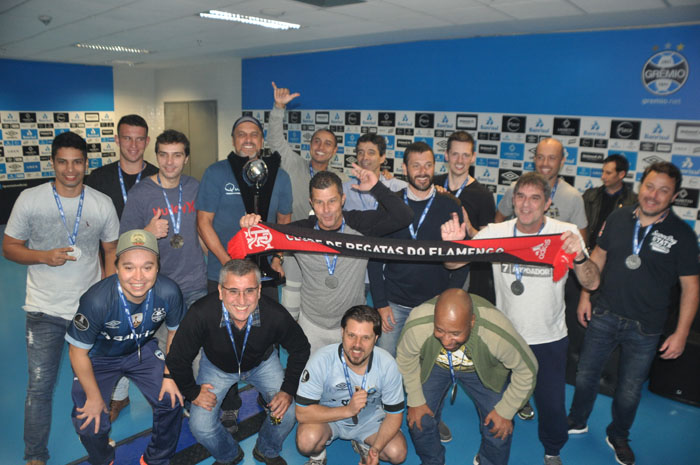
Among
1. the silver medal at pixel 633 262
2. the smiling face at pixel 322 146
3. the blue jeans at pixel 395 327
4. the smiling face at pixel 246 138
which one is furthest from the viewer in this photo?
the smiling face at pixel 322 146

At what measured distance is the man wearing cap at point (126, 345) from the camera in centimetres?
259

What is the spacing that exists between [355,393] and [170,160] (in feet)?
6.73

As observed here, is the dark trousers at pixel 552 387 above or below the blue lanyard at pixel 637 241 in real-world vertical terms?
below

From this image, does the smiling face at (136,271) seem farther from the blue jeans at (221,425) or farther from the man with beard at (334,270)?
the man with beard at (334,270)

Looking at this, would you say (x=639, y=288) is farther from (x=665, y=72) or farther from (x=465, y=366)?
(x=665, y=72)

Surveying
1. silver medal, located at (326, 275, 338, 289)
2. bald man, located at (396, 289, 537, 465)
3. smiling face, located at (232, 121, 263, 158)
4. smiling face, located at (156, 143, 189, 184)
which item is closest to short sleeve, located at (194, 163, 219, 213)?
smiling face, located at (156, 143, 189, 184)

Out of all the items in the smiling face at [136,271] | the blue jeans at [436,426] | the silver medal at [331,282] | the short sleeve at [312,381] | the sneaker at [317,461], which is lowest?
the sneaker at [317,461]

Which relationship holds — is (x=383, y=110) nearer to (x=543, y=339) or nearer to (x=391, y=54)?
(x=391, y=54)

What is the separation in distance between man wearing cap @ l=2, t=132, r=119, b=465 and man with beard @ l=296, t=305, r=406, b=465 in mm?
1558

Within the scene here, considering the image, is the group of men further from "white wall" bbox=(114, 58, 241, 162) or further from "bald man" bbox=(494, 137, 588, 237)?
"white wall" bbox=(114, 58, 241, 162)

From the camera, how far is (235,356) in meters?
2.85

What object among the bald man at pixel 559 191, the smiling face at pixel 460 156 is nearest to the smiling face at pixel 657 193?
the bald man at pixel 559 191

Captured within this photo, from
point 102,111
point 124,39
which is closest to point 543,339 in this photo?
point 124,39

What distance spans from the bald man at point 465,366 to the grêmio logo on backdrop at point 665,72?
4374 mm
